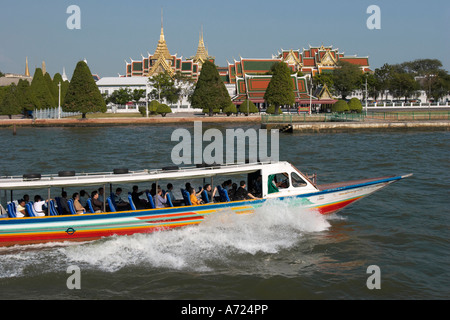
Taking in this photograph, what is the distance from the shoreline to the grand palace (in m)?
16.5

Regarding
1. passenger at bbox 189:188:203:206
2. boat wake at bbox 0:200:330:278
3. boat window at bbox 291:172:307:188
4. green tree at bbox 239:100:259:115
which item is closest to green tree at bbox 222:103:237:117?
green tree at bbox 239:100:259:115

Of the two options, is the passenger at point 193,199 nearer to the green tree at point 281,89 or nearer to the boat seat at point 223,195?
the boat seat at point 223,195

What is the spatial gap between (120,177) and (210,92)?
2082 inches

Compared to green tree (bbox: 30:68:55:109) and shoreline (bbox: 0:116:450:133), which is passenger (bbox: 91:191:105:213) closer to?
shoreline (bbox: 0:116:450:133)

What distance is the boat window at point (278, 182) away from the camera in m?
13.4

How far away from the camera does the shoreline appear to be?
49219 millimetres

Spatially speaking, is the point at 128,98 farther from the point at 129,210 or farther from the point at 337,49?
the point at 129,210

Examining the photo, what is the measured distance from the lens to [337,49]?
336 ft

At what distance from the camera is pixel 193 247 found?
40.8 feet

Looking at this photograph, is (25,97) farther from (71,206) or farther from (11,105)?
(71,206)

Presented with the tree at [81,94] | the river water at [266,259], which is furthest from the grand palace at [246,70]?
the river water at [266,259]

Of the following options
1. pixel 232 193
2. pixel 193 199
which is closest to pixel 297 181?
pixel 232 193

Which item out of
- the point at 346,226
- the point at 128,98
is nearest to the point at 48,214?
the point at 346,226

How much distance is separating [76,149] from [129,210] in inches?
958
